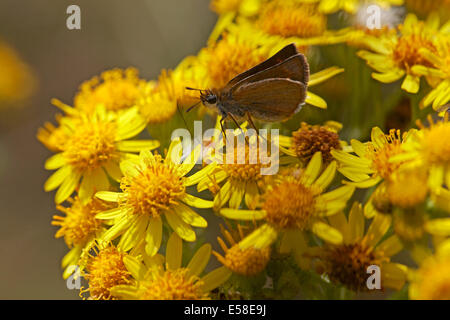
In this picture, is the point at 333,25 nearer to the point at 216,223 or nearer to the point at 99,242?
the point at 216,223

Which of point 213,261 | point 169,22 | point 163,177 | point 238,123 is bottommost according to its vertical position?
point 213,261

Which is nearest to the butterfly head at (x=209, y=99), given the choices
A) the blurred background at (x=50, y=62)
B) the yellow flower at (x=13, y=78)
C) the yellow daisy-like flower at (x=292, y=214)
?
the yellow daisy-like flower at (x=292, y=214)

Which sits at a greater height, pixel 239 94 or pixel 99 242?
pixel 239 94

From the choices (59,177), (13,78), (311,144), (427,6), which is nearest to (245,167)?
(311,144)

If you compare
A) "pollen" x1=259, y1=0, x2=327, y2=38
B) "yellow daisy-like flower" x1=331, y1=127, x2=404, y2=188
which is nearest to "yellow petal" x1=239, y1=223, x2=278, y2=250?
"yellow daisy-like flower" x1=331, y1=127, x2=404, y2=188

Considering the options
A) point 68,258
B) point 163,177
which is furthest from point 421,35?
point 68,258

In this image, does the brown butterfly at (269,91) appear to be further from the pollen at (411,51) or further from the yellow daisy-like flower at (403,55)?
the pollen at (411,51)
